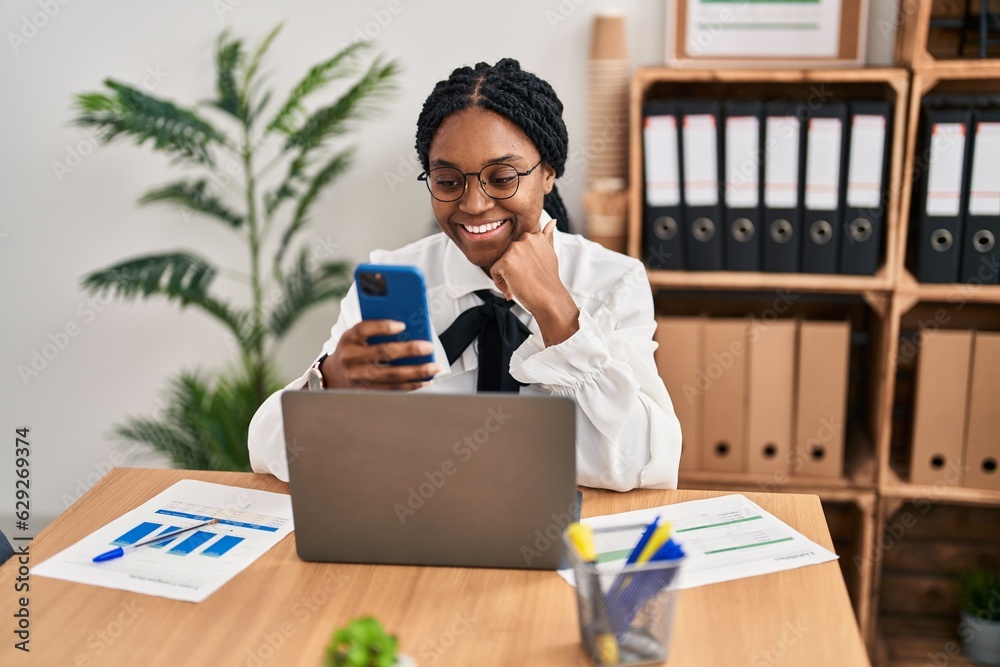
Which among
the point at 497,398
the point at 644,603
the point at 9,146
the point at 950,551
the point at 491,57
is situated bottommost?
the point at 950,551

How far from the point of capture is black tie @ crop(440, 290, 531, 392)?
1.56 metres

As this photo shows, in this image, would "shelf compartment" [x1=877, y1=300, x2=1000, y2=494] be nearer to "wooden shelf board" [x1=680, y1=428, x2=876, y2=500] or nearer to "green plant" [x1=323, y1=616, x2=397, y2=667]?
"wooden shelf board" [x1=680, y1=428, x2=876, y2=500]

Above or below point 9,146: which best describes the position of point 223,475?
below

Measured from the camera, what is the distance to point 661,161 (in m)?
2.22

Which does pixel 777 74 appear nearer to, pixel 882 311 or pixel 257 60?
pixel 882 311

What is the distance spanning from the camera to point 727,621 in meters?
1.00

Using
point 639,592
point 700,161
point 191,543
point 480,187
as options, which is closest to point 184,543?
point 191,543

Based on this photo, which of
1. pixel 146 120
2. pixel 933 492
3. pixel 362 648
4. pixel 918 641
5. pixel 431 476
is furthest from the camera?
pixel 918 641

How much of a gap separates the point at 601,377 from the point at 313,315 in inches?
58.3

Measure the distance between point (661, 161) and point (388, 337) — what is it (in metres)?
1.20

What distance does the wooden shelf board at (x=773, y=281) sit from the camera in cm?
222

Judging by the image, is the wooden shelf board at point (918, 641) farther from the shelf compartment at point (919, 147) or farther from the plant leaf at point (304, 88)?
the plant leaf at point (304, 88)

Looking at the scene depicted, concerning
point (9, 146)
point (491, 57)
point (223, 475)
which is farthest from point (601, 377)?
point (9, 146)

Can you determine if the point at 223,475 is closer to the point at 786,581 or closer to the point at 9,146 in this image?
the point at 786,581
